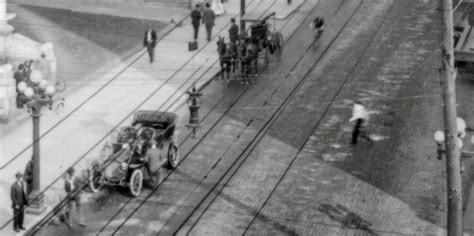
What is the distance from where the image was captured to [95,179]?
28266 millimetres

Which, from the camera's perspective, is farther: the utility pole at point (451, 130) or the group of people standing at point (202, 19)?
the group of people standing at point (202, 19)

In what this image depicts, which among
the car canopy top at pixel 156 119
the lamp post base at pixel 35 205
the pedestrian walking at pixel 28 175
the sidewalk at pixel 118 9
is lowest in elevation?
the sidewalk at pixel 118 9

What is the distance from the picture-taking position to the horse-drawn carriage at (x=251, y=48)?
38.6m

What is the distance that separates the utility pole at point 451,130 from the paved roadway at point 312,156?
3813 mm

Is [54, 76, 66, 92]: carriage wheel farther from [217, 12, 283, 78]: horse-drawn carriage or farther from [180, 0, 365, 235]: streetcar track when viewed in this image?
[180, 0, 365, 235]: streetcar track

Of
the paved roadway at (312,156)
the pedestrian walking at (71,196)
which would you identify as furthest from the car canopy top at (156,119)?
the pedestrian walking at (71,196)

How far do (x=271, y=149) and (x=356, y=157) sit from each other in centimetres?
245

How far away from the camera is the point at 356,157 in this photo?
32.0 meters

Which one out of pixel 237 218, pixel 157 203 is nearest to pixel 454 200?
pixel 237 218

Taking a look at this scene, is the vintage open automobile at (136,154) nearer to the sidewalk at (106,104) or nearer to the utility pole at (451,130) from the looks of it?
the sidewalk at (106,104)

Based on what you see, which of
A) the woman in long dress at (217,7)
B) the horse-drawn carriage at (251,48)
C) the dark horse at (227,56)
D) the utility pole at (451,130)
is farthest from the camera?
the woman in long dress at (217,7)

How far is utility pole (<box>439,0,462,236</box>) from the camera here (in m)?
22.4

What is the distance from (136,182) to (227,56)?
35.5ft

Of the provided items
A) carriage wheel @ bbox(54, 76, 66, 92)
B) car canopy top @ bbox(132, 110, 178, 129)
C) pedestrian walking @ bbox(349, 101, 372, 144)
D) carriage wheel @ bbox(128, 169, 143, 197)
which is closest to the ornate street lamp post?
carriage wheel @ bbox(128, 169, 143, 197)
